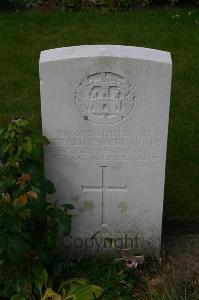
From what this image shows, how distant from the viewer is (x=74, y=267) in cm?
416

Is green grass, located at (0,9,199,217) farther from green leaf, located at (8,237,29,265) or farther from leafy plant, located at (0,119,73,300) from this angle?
green leaf, located at (8,237,29,265)

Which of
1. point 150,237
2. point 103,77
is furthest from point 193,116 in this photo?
point 103,77

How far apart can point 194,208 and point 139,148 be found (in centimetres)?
123

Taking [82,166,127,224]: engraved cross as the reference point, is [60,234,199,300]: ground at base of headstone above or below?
below

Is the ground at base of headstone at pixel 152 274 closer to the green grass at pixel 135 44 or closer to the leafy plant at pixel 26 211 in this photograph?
the leafy plant at pixel 26 211

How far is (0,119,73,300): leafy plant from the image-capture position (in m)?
3.61

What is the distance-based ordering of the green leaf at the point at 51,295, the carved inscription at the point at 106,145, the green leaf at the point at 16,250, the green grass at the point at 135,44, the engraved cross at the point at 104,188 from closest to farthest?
the green leaf at the point at 16,250 → the green leaf at the point at 51,295 → the carved inscription at the point at 106,145 → the engraved cross at the point at 104,188 → the green grass at the point at 135,44

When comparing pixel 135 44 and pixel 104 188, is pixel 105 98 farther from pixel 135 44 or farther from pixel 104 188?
pixel 135 44

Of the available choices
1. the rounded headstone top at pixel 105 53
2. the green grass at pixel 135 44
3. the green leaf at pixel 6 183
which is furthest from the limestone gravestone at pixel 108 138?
the green grass at pixel 135 44

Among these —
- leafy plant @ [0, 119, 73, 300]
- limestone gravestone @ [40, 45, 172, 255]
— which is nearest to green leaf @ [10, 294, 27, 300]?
leafy plant @ [0, 119, 73, 300]

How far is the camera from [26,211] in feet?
11.9

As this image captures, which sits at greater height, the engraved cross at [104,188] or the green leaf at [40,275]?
the engraved cross at [104,188]

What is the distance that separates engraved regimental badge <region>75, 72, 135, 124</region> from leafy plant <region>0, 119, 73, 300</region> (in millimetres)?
351

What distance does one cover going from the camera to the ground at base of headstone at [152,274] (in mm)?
3871
